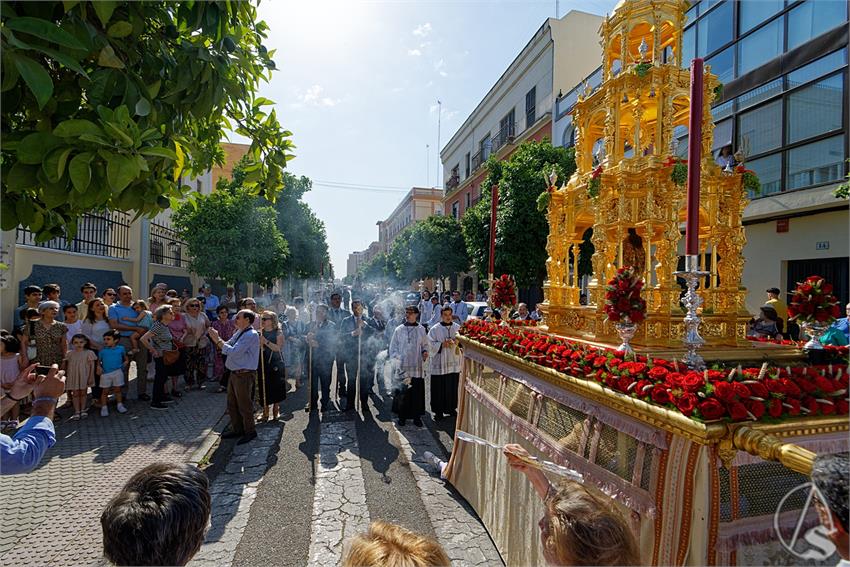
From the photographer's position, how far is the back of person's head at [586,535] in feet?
4.62

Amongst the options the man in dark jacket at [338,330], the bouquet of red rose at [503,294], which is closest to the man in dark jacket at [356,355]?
the man in dark jacket at [338,330]

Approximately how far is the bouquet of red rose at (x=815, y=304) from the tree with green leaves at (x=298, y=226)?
23.4 meters

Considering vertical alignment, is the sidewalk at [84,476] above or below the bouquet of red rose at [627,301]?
below

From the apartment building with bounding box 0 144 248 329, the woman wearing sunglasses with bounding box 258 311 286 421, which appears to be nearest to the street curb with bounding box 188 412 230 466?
the woman wearing sunglasses with bounding box 258 311 286 421

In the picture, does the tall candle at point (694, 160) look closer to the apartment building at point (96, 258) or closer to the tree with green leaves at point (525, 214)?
the apartment building at point (96, 258)

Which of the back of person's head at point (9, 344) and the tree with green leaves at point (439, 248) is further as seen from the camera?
the tree with green leaves at point (439, 248)

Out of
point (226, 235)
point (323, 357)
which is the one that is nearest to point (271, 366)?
point (323, 357)

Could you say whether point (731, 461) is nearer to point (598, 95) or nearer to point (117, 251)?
point (598, 95)

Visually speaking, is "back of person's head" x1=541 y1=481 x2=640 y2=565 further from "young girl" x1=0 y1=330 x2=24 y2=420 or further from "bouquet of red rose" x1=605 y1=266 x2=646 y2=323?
"young girl" x1=0 y1=330 x2=24 y2=420

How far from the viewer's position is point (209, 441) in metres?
6.06

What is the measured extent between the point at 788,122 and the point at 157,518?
13575 mm

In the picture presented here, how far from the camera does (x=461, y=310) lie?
43.8 feet

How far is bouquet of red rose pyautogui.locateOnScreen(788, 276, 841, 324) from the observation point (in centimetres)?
333

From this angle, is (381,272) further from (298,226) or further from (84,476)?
(84,476)
